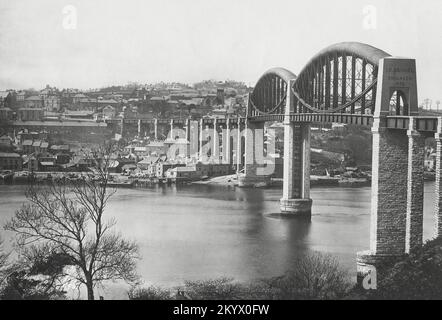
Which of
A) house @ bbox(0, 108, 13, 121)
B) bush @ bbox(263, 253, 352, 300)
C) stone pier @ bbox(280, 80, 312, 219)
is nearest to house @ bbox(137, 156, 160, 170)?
house @ bbox(0, 108, 13, 121)

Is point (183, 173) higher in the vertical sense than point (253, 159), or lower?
lower

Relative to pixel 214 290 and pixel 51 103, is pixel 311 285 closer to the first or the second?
pixel 214 290

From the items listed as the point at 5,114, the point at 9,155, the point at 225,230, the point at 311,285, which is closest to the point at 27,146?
the point at 9,155

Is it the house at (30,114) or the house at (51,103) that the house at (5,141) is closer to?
the house at (30,114)

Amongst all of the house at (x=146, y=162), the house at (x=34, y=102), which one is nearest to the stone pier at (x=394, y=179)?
the house at (x=34, y=102)

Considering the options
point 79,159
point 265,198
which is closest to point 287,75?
point 265,198

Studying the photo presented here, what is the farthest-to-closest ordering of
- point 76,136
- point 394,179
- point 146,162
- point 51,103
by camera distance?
point 51,103
point 146,162
point 76,136
point 394,179
